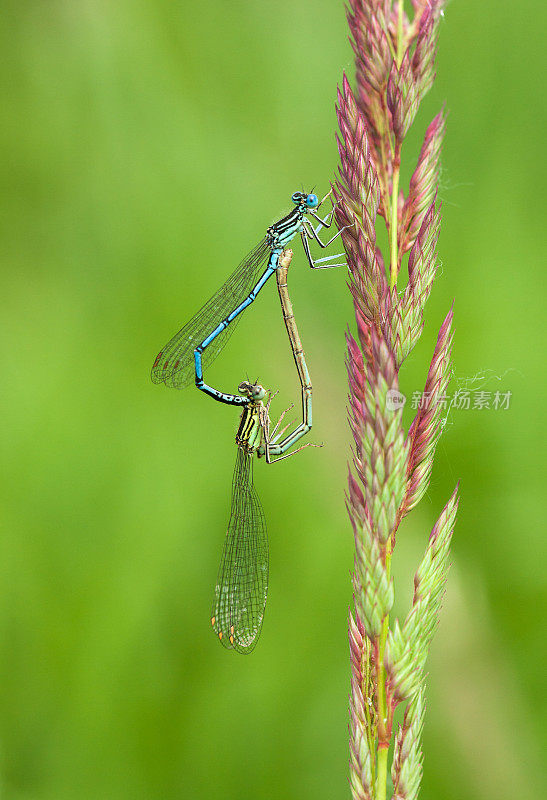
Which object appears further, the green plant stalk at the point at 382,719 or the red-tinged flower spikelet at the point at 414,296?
the red-tinged flower spikelet at the point at 414,296

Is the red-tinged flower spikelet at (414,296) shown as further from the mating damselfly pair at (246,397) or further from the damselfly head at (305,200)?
the damselfly head at (305,200)

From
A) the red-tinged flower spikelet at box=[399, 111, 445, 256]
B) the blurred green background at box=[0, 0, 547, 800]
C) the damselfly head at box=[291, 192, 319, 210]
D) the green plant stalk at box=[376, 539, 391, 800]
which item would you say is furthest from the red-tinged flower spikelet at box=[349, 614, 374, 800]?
the damselfly head at box=[291, 192, 319, 210]

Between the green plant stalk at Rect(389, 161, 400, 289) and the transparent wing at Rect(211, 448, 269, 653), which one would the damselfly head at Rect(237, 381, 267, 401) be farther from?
the green plant stalk at Rect(389, 161, 400, 289)

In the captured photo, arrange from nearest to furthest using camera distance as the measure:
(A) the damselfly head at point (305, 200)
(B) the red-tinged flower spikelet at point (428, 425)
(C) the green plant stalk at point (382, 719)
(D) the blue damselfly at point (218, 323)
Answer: (C) the green plant stalk at point (382, 719) → (B) the red-tinged flower spikelet at point (428, 425) → (A) the damselfly head at point (305, 200) → (D) the blue damselfly at point (218, 323)

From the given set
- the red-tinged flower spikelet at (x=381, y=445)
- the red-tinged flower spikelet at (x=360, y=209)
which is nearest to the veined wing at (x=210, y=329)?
the red-tinged flower spikelet at (x=360, y=209)

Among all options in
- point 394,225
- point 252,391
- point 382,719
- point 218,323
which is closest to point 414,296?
point 394,225

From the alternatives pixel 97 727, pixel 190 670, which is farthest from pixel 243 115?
pixel 97 727

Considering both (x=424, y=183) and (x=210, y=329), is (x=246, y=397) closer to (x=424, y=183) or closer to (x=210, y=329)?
(x=210, y=329)
